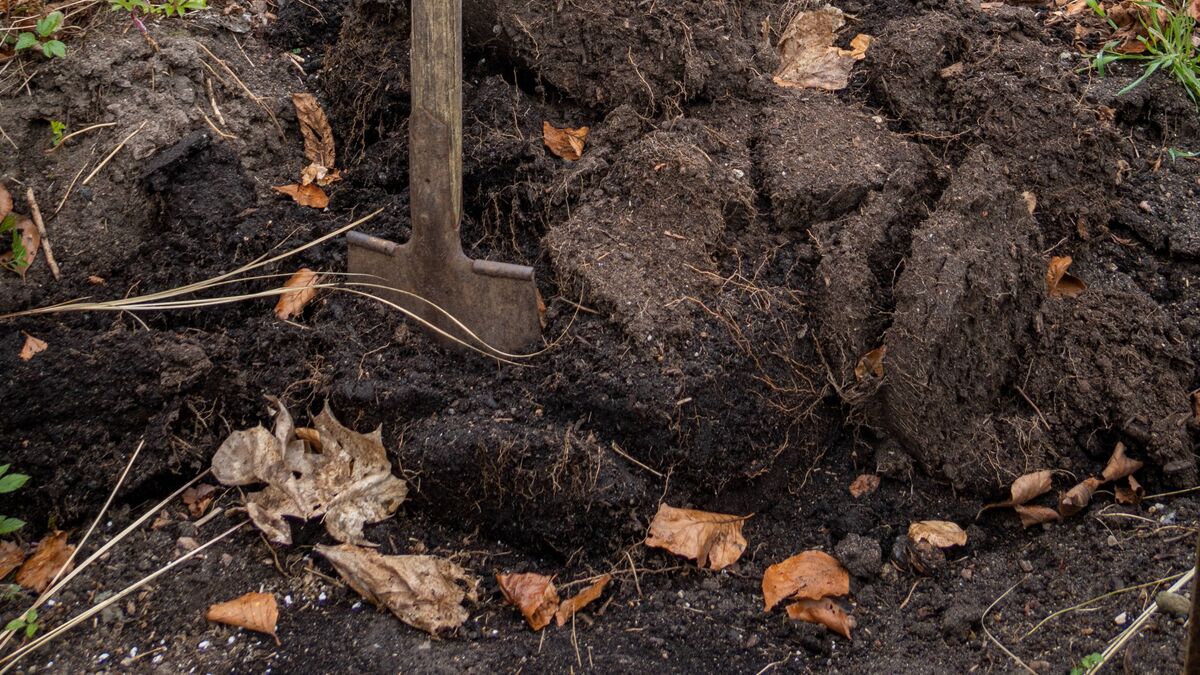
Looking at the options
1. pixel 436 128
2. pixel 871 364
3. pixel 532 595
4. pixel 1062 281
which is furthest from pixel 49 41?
pixel 1062 281

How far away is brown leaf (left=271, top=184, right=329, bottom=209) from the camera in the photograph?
2584 mm

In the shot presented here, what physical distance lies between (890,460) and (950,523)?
0.19 meters

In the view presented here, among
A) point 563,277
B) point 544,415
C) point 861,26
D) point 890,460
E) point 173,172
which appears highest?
point 861,26

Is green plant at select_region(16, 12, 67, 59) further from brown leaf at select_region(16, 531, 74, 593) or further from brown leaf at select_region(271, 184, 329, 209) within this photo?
brown leaf at select_region(16, 531, 74, 593)

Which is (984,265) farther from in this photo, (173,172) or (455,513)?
(173,172)

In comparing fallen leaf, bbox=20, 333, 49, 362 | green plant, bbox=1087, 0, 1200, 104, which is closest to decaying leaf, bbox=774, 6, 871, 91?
green plant, bbox=1087, 0, 1200, 104

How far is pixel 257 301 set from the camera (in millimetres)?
2420

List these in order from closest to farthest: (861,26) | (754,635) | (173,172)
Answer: (754,635)
(173,172)
(861,26)

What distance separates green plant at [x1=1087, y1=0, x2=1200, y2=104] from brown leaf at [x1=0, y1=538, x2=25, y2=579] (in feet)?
Answer: 9.90

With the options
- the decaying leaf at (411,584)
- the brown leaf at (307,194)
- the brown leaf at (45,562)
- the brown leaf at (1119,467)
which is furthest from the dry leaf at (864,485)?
the brown leaf at (45,562)

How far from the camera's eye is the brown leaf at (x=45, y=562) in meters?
2.02

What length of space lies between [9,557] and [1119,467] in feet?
8.03

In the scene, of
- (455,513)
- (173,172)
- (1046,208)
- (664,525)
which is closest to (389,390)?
(455,513)

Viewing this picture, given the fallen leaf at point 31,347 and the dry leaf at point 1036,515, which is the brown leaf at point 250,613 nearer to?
the fallen leaf at point 31,347
